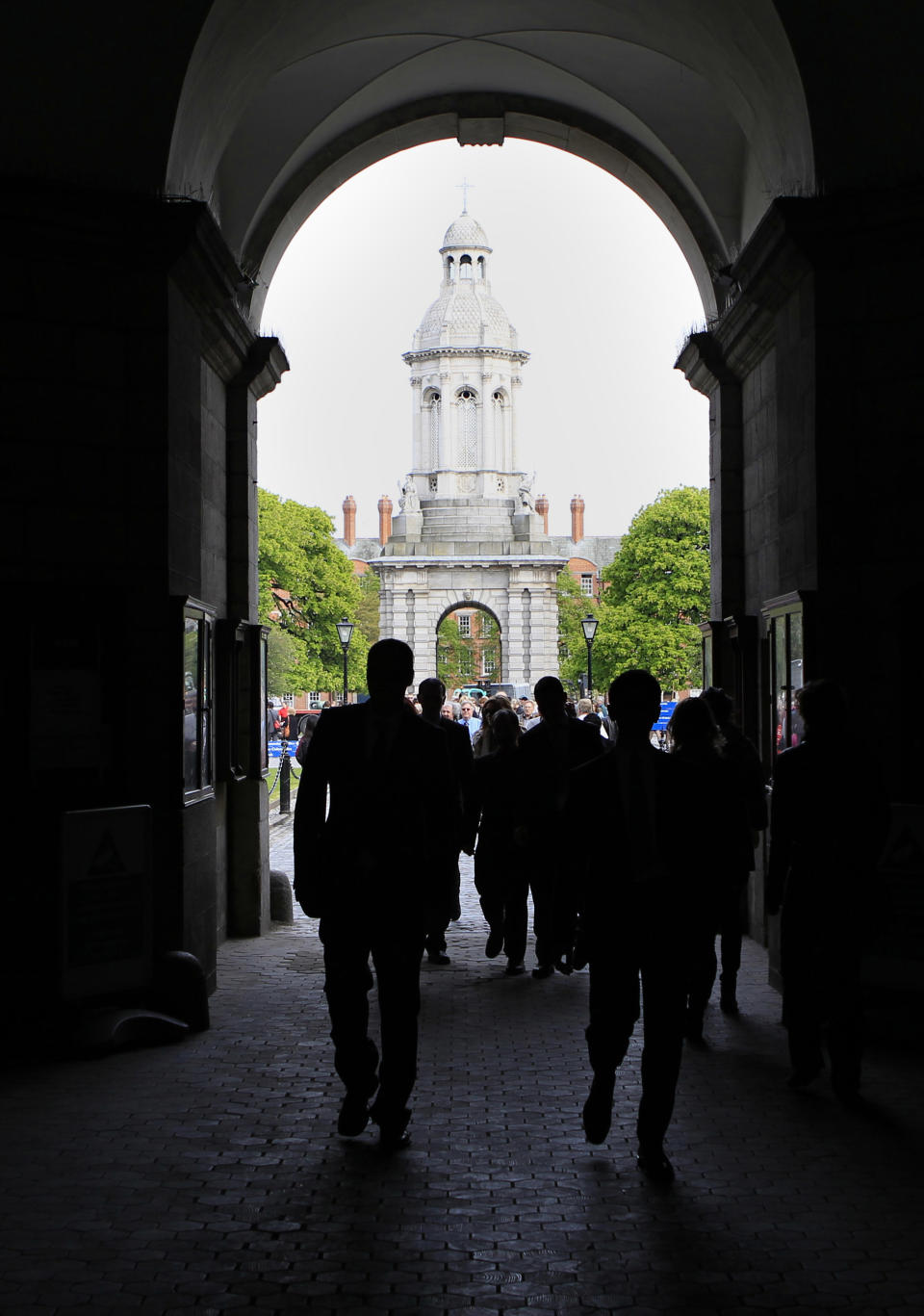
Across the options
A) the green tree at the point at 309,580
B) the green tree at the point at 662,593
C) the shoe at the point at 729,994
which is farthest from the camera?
the green tree at the point at 309,580

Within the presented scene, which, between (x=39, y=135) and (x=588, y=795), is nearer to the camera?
(x=588, y=795)

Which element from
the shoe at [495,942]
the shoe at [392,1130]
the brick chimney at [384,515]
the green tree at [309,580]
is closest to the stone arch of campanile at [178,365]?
the shoe at [495,942]

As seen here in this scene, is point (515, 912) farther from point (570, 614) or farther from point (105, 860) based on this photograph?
point (570, 614)

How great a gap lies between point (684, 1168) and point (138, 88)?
20.1ft

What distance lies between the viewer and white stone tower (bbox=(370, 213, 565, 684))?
241 feet

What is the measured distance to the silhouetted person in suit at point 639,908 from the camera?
5.11 meters

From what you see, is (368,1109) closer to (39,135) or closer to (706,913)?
(706,913)

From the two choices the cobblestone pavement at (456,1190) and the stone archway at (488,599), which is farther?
the stone archway at (488,599)

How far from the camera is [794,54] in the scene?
811cm

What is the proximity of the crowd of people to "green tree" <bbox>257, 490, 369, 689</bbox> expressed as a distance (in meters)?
53.3

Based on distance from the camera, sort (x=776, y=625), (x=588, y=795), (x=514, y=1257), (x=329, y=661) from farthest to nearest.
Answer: (x=329, y=661) < (x=776, y=625) < (x=588, y=795) < (x=514, y=1257)

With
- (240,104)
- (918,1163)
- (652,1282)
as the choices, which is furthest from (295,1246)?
(240,104)

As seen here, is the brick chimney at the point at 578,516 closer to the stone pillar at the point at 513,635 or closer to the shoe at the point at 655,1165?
the stone pillar at the point at 513,635

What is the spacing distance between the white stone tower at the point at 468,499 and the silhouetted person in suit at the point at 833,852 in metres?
65.9
